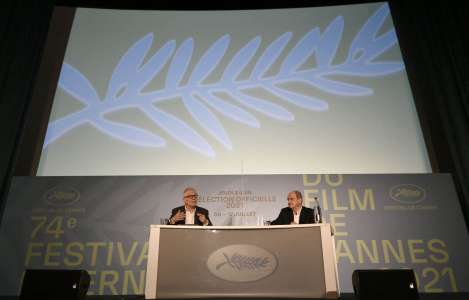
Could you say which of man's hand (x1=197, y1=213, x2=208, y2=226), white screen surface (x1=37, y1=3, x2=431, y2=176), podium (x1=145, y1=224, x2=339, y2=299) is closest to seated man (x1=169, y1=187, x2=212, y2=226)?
man's hand (x1=197, y1=213, x2=208, y2=226)

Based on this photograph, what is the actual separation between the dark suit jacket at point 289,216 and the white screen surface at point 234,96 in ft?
2.11

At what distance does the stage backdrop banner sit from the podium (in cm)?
174

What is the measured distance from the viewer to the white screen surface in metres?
4.79

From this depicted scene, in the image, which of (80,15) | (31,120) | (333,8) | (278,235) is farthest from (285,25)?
(278,235)

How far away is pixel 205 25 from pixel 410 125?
2.51 m

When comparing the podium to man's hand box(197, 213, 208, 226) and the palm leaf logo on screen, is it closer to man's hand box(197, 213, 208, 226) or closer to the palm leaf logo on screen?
man's hand box(197, 213, 208, 226)

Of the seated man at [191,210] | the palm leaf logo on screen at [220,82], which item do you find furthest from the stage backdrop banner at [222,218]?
the palm leaf logo on screen at [220,82]

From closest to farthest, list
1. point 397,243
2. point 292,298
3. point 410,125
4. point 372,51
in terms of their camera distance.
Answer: point 292,298
point 397,243
point 410,125
point 372,51

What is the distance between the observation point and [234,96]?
5.11 metres

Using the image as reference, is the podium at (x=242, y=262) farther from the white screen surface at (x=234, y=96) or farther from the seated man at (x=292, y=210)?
the white screen surface at (x=234, y=96)

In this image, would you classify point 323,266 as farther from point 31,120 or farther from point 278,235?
point 31,120

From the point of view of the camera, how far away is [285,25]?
5.49m

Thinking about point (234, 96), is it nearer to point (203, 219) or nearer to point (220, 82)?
point (220, 82)

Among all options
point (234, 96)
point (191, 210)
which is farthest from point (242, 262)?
point (234, 96)
